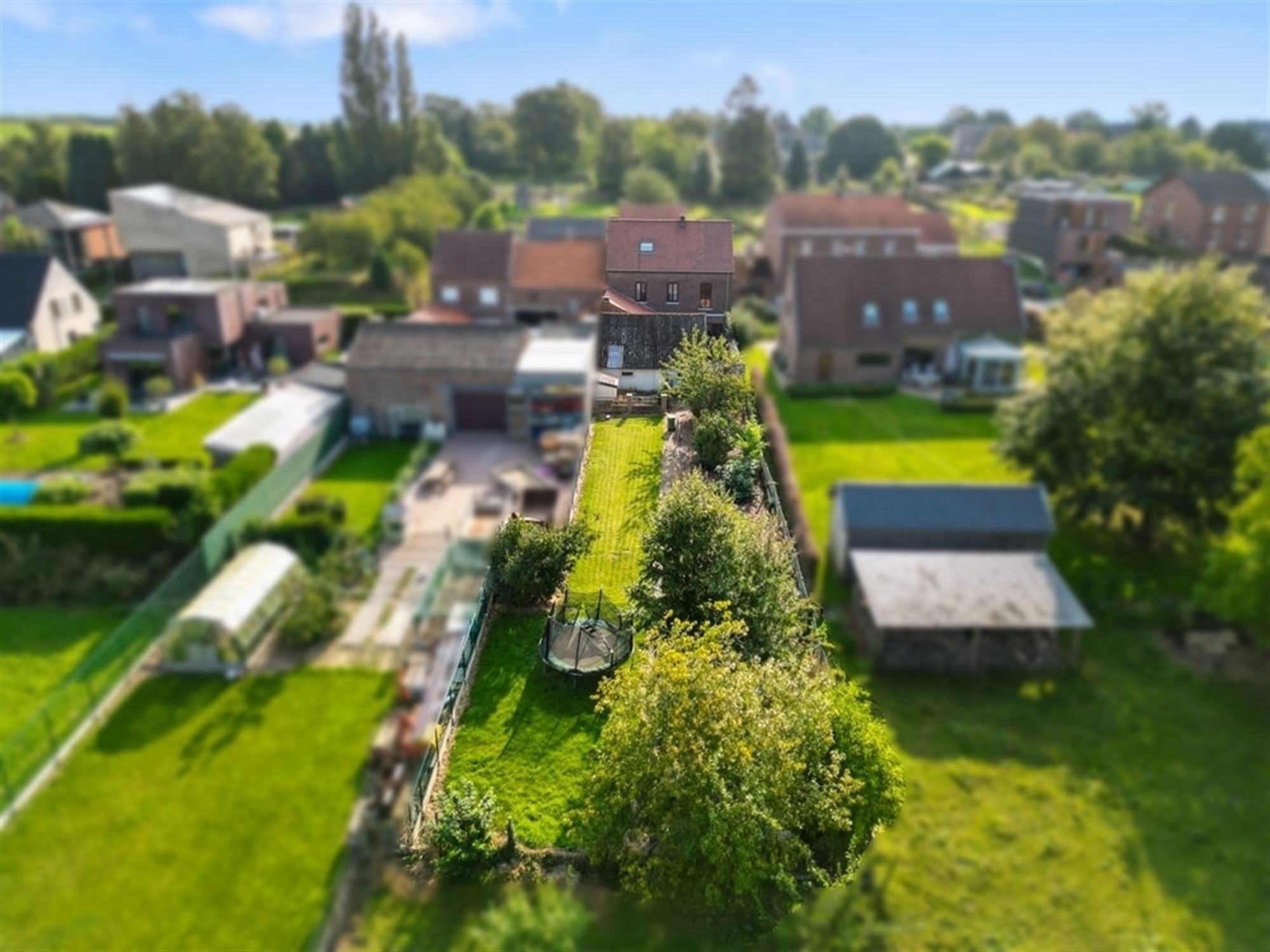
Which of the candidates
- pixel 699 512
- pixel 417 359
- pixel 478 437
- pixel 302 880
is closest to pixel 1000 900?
pixel 302 880

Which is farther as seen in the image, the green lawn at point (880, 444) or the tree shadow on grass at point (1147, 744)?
the green lawn at point (880, 444)

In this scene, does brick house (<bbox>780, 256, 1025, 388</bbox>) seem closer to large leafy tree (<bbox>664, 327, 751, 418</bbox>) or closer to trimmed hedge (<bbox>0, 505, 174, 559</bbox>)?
trimmed hedge (<bbox>0, 505, 174, 559</bbox>)

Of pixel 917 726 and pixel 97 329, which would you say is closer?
pixel 917 726

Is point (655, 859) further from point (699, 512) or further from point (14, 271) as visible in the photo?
point (14, 271)

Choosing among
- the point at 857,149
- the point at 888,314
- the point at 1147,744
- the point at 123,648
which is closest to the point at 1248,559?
→ the point at 1147,744

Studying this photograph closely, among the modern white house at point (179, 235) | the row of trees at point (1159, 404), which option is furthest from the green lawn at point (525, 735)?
the modern white house at point (179, 235)

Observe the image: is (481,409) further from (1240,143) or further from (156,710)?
(1240,143)

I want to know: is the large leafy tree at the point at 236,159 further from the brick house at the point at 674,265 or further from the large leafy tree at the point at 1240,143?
the large leafy tree at the point at 1240,143
